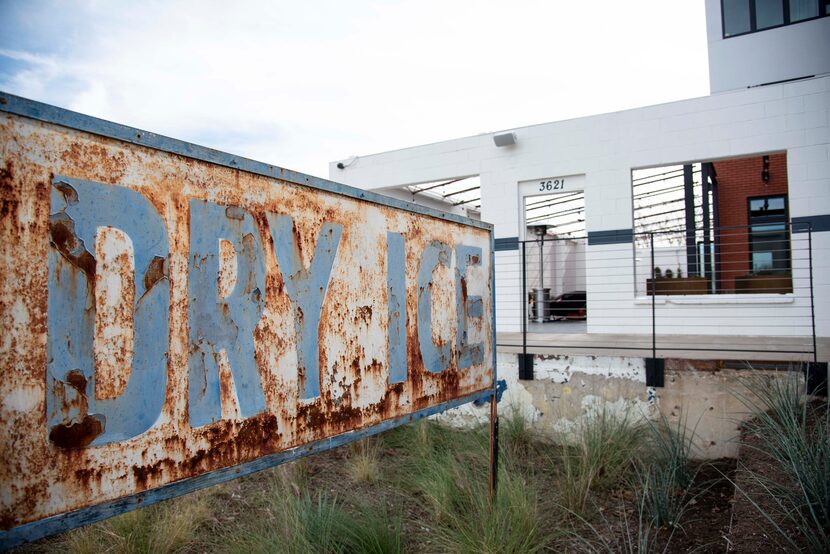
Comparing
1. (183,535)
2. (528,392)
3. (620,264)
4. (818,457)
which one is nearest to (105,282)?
(183,535)

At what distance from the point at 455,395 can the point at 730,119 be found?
7485mm

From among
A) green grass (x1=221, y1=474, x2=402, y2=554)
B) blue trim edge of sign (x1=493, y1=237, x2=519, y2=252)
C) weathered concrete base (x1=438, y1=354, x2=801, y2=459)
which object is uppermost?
blue trim edge of sign (x1=493, y1=237, x2=519, y2=252)

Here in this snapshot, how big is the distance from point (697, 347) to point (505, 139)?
4.97 meters

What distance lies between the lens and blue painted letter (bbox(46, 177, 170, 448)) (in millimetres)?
1546

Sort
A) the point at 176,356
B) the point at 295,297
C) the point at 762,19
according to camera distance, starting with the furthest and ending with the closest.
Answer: the point at 762,19
the point at 295,297
the point at 176,356

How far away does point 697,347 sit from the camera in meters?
6.52

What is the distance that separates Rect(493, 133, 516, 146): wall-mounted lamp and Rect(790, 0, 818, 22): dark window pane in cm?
686

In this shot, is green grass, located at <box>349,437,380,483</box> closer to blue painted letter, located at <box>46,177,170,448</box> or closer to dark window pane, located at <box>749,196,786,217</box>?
blue painted letter, located at <box>46,177,170,448</box>

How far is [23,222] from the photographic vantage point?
148 centimetres

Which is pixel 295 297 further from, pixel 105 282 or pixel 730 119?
pixel 730 119

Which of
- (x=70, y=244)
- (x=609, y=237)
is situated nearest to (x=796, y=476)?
(x=70, y=244)

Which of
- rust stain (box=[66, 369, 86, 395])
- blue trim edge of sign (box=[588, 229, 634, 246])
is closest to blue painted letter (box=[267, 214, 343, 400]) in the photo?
rust stain (box=[66, 369, 86, 395])

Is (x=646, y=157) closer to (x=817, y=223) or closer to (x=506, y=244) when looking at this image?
(x=817, y=223)

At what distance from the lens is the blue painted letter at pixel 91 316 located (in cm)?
155
